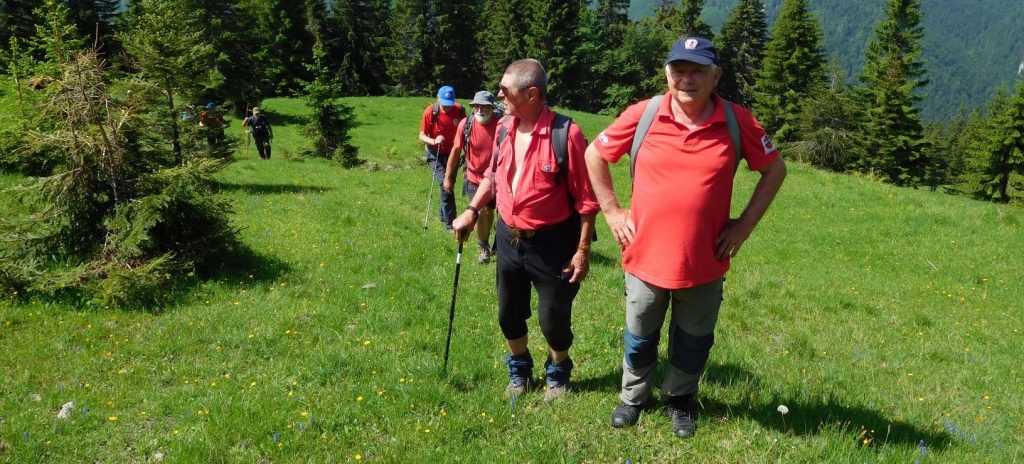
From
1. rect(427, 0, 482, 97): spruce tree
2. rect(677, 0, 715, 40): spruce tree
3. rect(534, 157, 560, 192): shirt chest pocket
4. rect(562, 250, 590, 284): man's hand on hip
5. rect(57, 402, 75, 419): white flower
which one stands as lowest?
rect(57, 402, 75, 419): white flower

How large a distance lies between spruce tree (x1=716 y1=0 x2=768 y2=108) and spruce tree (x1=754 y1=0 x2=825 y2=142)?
334 inches

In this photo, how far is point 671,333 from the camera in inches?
173

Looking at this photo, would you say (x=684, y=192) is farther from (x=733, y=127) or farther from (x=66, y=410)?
(x=66, y=410)

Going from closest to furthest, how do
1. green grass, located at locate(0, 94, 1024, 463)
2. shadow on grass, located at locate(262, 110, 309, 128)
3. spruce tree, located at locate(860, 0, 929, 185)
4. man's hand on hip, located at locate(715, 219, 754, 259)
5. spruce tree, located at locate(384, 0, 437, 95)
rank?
man's hand on hip, located at locate(715, 219, 754, 259) < green grass, located at locate(0, 94, 1024, 463) < shadow on grass, located at locate(262, 110, 309, 128) < spruce tree, located at locate(860, 0, 929, 185) < spruce tree, located at locate(384, 0, 437, 95)

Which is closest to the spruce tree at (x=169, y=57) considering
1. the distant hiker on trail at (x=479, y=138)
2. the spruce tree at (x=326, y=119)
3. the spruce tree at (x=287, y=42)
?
the distant hiker on trail at (x=479, y=138)

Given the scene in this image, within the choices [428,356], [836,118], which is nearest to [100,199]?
[428,356]

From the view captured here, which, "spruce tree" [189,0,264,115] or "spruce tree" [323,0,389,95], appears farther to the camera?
"spruce tree" [323,0,389,95]

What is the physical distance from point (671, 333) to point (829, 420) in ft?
4.44

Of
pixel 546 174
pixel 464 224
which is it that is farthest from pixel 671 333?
pixel 464 224

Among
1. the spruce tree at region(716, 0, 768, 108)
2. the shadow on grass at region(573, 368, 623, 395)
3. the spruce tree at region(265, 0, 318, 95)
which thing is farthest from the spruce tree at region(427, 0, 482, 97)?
the shadow on grass at region(573, 368, 623, 395)

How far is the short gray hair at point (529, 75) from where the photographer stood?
171 inches

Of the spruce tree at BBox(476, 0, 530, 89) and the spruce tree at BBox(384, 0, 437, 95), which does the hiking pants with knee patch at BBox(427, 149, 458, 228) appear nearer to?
the spruce tree at BBox(476, 0, 530, 89)

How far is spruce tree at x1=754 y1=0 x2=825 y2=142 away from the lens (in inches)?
2222

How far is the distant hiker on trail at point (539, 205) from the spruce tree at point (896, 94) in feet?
186
